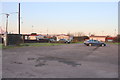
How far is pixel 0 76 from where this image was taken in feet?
22.8

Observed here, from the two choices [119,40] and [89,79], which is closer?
[89,79]

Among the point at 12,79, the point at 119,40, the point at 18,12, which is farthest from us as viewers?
the point at 119,40

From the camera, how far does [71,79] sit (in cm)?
657

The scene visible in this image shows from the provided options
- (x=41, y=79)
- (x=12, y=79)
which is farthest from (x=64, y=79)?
(x=12, y=79)

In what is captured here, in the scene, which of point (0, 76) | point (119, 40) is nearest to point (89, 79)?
point (0, 76)

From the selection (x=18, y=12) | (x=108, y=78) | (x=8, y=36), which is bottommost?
(x=108, y=78)

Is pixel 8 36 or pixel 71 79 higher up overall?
pixel 8 36

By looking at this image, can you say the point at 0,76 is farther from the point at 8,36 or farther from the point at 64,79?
the point at 8,36

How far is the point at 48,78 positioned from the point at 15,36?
81.6ft

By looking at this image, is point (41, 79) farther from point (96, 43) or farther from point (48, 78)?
point (96, 43)

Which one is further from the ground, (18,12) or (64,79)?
(18,12)

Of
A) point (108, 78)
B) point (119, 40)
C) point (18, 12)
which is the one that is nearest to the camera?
point (108, 78)

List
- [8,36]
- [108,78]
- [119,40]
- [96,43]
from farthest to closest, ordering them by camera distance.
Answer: [119,40], [96,43], [8,36], [108,78]

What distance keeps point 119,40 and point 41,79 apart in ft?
197
